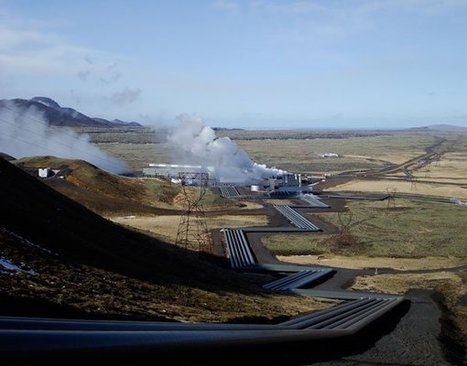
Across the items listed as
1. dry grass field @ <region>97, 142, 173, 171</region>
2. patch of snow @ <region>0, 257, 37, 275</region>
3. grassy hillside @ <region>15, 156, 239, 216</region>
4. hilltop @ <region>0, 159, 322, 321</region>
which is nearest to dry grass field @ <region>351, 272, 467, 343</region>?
hilltop @ <region>0, 159, 322, 321</region>

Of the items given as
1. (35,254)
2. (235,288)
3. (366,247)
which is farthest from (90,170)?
(35,254)

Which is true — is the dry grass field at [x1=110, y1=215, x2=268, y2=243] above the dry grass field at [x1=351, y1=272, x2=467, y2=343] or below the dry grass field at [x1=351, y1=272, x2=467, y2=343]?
above

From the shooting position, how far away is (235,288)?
58.3ft

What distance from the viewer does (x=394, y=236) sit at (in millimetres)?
32312

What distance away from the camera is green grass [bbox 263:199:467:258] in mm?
28484

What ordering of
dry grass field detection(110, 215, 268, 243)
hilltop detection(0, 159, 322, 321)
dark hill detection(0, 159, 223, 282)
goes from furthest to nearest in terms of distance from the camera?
1. dry grass field detection(110, 215, 268, 243)
2. dark hill detection(0, 159, 223, 282)
3. hilltop detection(0, 159, 322, 321)

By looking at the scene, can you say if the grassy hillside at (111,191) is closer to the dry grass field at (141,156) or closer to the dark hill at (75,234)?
the dark hill at (75,234)

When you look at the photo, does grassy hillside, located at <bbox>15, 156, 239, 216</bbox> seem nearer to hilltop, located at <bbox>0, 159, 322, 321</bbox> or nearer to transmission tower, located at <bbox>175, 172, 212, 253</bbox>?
transmission tower, located at <bbox>175, 172, 212, 253</bbox>

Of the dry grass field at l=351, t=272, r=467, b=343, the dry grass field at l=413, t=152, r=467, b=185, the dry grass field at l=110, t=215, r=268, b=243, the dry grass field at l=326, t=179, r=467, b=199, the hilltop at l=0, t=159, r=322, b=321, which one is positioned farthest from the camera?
the dry grass field at l=413, t=152, r=467, b=185

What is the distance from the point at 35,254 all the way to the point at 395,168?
77.7 metres

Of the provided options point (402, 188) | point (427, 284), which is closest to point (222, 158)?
point (402, 188)

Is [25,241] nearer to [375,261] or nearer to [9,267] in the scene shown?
[9,267]

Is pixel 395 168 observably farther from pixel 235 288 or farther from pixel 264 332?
pixel 264 332

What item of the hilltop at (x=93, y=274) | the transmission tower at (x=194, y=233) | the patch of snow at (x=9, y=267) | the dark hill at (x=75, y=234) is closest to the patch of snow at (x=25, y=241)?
the hilltop at (x=93, y=274)
